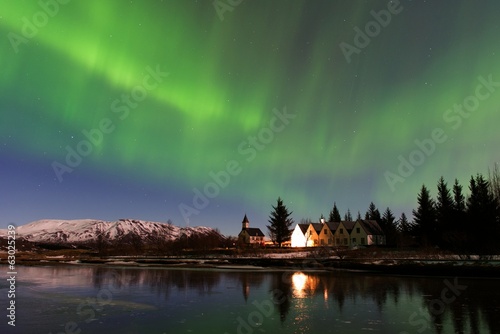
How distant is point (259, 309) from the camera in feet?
66.9

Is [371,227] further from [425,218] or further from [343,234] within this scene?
[425,218]

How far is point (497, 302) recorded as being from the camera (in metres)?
21.9

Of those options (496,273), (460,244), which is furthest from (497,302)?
(460,244)

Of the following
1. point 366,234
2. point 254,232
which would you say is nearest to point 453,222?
point 366,234

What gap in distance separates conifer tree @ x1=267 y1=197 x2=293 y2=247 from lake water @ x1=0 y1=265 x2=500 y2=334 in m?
81.0

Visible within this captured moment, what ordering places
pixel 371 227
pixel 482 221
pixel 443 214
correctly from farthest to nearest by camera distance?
pixel 371 227 → pixel 443 214 → pixel 482 221

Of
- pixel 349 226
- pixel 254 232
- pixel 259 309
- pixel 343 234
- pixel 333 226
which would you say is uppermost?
pixel 333 226

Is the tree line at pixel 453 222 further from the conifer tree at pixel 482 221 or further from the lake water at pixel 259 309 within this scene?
the lake water at pixel 259 309

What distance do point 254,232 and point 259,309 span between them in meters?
142

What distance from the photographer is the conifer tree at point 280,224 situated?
111 metres

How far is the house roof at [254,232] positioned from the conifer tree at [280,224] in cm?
4509

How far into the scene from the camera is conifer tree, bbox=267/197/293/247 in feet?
363

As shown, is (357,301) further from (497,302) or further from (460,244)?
(460,244)

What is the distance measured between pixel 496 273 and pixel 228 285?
26979 millimetres
